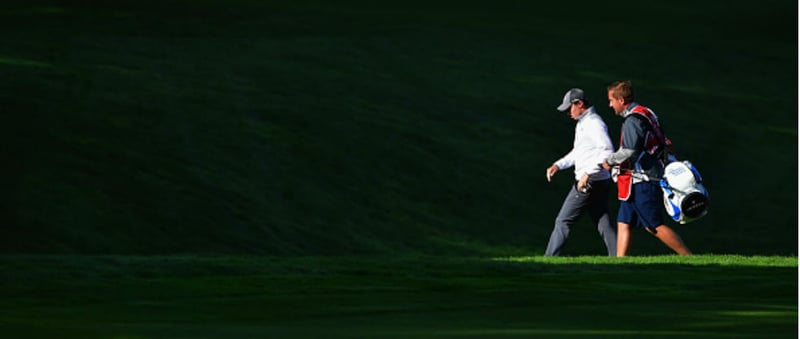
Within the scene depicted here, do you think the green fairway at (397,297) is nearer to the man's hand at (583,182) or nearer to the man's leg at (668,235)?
the man's leg at (668,235)

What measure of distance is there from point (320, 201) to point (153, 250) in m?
4.01

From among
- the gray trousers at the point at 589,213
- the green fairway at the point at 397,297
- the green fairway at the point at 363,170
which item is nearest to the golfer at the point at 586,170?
the gray trousers at the point at 589,213

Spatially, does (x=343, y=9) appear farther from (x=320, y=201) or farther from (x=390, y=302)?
(x=390, y=302)

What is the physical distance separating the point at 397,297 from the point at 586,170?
461 centimetres

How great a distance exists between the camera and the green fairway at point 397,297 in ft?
27.8

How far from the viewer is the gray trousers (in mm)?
15109

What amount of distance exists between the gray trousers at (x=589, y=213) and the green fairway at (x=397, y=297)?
0.84 meters

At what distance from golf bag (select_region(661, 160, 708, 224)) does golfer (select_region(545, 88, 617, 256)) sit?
23.1 inches

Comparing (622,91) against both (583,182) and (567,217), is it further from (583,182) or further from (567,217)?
(567,217)

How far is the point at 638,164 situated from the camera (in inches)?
570

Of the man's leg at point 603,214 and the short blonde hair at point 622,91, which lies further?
the man's leg at point 603,214

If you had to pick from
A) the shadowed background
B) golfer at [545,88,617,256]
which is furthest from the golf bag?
the shadowed background

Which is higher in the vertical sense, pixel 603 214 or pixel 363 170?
pixel 603 214

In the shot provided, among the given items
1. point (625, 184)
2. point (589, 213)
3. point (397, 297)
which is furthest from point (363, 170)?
point (397, 297)
